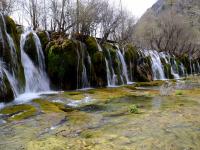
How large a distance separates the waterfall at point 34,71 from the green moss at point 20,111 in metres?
4.74

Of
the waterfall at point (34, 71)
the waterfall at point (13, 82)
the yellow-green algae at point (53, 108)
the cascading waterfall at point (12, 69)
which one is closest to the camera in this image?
the yellow-green algae at point (53, 108)

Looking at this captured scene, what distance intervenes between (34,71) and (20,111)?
7.14m

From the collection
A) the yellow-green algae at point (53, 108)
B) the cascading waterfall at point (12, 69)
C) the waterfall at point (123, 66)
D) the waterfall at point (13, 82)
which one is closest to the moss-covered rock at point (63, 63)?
the cascading waterfall at point (12, 69)

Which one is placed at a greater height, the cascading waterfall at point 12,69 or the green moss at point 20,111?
the cascading waterfall at point 12,69

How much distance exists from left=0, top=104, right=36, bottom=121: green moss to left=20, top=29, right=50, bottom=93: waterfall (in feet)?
15.6

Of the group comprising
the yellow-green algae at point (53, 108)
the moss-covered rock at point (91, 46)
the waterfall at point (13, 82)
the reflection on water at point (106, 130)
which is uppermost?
the moss-covered rock at point (91, 46)

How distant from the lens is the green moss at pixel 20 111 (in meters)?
8.25

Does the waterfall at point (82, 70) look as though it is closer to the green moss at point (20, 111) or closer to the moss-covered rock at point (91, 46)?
the moss-covered rock at point (91, 46)

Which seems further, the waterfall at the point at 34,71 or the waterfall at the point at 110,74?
the waterfall at the point at 110,74

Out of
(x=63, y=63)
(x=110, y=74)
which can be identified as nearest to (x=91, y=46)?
(x=110, y=74)

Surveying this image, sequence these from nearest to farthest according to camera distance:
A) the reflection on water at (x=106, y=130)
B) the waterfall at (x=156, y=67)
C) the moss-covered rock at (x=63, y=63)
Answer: the reflection on water at (x=106, y=130), the moss-covered rock at (x=63, y=63), the waterfall at (x=156, y=67)

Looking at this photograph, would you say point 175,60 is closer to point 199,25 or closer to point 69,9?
point 199,25

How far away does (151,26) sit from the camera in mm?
47031

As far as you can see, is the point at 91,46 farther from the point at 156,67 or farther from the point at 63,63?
the point at 156,67
